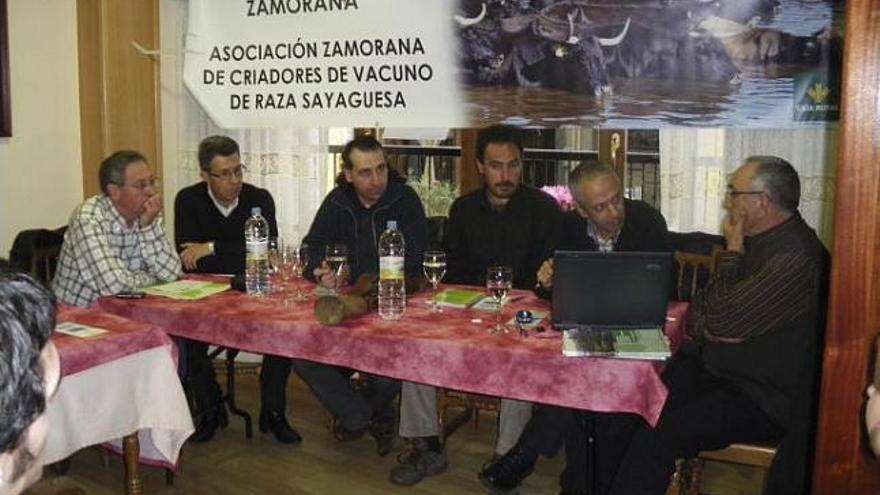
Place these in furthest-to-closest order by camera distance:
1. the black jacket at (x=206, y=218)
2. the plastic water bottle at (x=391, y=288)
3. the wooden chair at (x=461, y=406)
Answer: the black jacket at (x=206, y=218) → the wooden chair at (x=461, y=406) → the plastic water bottle at (x=391, y=288)

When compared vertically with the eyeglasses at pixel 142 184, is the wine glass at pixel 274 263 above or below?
below

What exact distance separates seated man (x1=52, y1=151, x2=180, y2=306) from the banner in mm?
938

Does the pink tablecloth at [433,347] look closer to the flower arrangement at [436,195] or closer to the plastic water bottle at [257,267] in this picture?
the plastic water bottle at [257,267]

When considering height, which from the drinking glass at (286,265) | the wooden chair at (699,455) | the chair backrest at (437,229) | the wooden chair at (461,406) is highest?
the chair backrest at (437,229)

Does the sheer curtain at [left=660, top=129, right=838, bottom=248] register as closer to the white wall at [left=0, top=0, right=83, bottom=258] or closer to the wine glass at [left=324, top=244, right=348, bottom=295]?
the wine glass at [left=324, top=244, right=348, bottom=295]

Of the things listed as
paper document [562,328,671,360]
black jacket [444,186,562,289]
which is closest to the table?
paper document [562,328,671,360]

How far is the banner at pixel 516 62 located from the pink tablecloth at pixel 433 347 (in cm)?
95

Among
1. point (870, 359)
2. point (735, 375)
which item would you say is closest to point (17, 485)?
point (870, 359)

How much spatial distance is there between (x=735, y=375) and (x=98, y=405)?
72.9 inches

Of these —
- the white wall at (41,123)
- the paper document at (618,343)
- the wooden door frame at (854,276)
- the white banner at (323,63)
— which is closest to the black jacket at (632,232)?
the paper document at (618,343)

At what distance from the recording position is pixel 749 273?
7.91 feet

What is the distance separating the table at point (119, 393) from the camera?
221 cm

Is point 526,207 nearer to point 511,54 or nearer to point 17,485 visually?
point 511,54

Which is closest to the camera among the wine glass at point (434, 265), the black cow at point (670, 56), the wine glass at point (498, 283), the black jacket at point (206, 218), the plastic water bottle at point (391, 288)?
the wine glass at point (498, 283)
